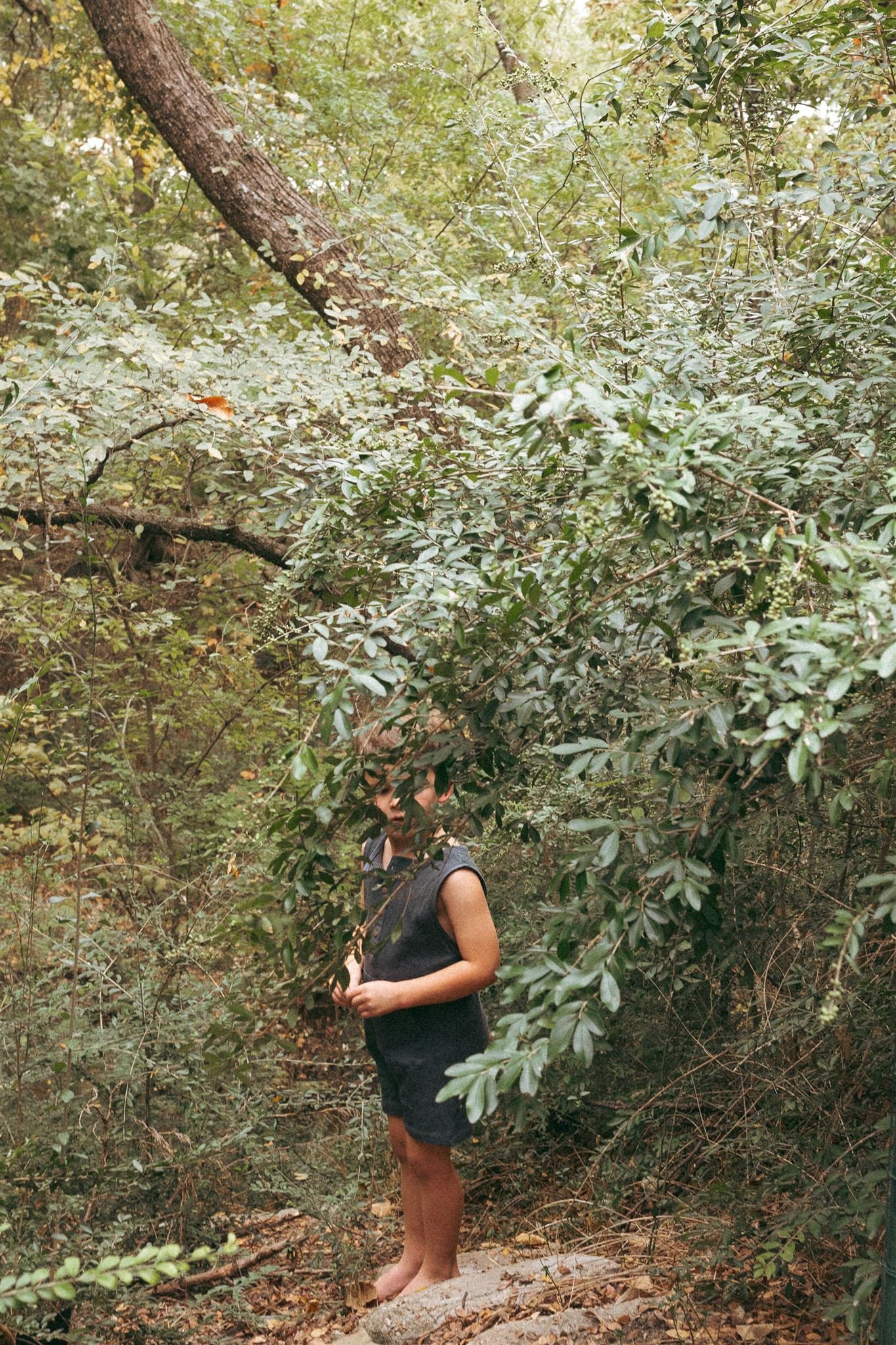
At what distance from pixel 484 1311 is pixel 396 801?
150 cm

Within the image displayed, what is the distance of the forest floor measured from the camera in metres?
2.91

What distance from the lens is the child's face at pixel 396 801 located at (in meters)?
2.31

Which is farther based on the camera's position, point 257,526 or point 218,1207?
point 257,526

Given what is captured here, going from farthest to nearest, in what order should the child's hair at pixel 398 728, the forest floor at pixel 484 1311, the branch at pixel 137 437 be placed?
the branch at pixel 137 437 < the forest floor at pixel 484 1311 < the child's hair at pixel 398 728

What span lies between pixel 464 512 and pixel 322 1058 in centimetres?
452

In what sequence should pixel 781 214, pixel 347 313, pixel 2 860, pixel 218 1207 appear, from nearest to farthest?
pixel 218 1207 → pixel 781 214 → pixel 347 313 → pixel 2 860

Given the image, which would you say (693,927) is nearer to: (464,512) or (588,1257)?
(464,512)

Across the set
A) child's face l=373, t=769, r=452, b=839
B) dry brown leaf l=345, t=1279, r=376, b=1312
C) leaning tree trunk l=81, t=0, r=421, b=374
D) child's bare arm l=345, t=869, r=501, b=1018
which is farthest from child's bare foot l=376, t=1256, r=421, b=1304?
leaning tree trunk l=81, t=0, r=421, b=374

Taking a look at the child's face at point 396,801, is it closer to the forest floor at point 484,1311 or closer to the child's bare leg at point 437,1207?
the child's bare leg at point 437,1207

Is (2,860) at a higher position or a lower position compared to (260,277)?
lower

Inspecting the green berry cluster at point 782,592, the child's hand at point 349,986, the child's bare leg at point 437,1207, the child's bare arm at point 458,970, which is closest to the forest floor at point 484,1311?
the child's bare leg at point 437,1207

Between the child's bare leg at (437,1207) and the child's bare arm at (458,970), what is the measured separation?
1.60 ft

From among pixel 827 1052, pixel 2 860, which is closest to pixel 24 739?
pixel 2 860

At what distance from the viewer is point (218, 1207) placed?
4.16 meters
